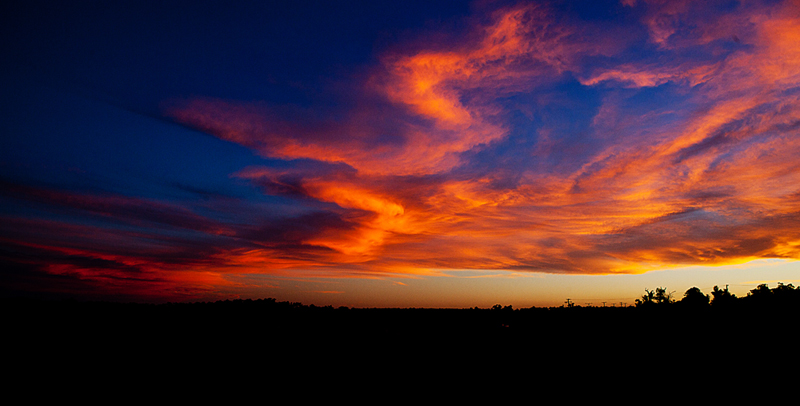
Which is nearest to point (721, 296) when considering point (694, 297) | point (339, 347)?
point (694, 297)

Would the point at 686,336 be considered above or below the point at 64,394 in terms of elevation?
above

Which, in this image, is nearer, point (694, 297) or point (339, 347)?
point (339, 347)

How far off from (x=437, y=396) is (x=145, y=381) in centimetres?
2361

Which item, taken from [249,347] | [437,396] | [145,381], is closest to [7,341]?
[249,347]

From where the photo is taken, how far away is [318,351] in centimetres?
4325

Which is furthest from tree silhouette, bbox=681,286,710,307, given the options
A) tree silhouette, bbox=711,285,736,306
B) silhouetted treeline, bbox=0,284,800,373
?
silhouetted treeline, bbox=0,284,800,373

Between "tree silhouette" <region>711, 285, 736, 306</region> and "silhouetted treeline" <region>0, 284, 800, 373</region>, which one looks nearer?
"silhouetted treeline" <region>0, 284, 800, 373</region>

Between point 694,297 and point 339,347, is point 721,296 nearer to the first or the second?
point 694,297

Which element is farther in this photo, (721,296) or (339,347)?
(721,296)

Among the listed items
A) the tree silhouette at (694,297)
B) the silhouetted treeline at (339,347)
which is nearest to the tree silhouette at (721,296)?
the tree silhouette at (694,297)

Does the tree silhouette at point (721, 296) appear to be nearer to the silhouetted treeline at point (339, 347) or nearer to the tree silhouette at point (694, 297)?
the tree silhouette at point (694, 297)

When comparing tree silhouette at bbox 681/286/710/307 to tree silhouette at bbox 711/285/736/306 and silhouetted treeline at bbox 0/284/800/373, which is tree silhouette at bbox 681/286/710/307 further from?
silhouetted treeline at bbox 0/284/800/373

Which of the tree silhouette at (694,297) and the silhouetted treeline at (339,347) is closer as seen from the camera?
the silhouetted treeline at (339,347)

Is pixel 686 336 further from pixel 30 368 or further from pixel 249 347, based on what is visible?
pixel 30 368
